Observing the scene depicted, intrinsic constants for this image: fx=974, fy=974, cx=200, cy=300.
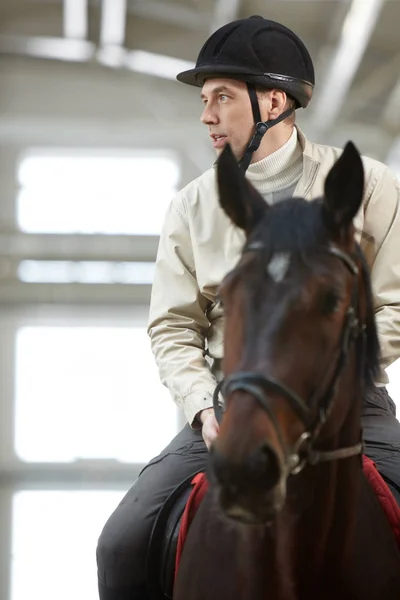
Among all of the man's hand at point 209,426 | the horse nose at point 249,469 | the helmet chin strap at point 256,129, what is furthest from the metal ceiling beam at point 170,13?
the horse nose at point 249,469

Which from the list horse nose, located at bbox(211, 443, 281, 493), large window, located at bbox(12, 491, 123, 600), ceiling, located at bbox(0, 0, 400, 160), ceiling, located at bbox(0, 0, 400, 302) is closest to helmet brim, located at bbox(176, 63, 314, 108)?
horse nose, located at bbox(211, 443, 281, 493)

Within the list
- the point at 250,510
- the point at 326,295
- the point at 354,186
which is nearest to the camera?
the point at 250,510

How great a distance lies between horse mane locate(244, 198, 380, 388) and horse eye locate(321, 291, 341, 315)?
0.08 m

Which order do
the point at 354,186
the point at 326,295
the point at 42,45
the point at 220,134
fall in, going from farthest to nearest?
the point at 42,45, the point at 220,134, the point at 354,186, the point at 326,295

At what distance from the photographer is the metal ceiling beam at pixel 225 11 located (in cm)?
607

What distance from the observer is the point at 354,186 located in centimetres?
163

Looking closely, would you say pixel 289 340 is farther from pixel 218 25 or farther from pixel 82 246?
pixel 82 246

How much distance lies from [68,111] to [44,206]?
29.2 inches

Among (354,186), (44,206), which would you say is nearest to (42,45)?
(44,206)

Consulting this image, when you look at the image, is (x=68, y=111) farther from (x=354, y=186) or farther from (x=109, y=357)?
(x=354, y=186)

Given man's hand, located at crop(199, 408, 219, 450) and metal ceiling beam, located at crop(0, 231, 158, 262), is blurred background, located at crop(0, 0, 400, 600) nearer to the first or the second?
metal ceiling beam, located at crop(0, 231, 158, 262)

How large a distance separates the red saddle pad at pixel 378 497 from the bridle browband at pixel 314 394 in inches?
8.9

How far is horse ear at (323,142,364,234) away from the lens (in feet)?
5.33

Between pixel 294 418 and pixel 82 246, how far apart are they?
6.06m
